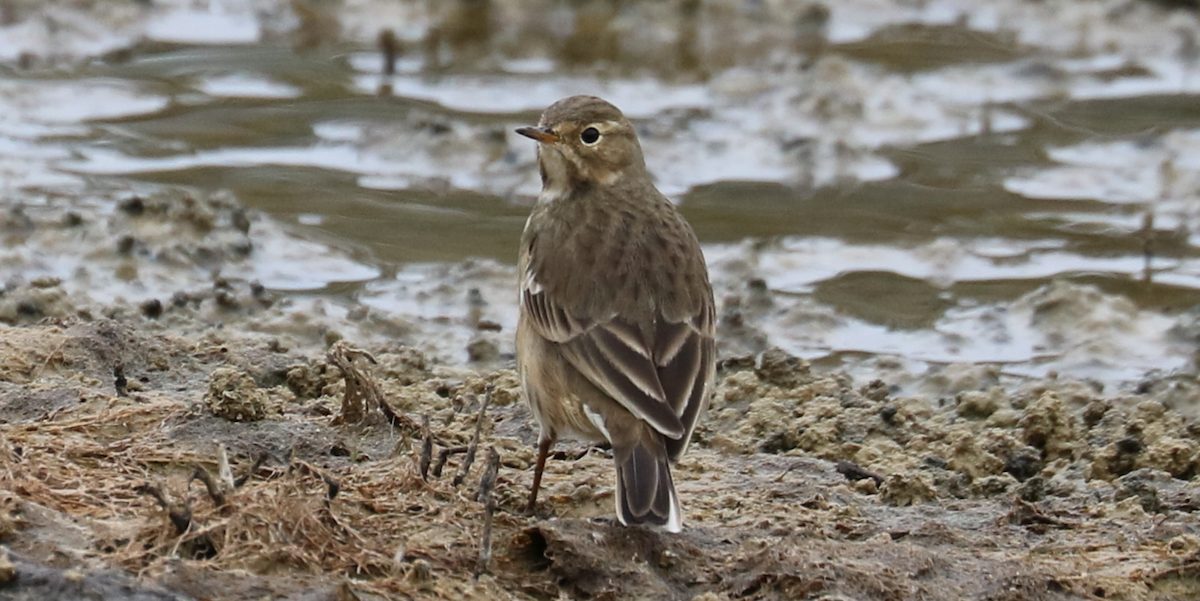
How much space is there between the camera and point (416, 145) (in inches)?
494

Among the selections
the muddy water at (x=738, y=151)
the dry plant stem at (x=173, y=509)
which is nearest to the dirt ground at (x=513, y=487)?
the dry plant stem at (x=173, y=509)

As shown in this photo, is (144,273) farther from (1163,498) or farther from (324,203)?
(1163,498)

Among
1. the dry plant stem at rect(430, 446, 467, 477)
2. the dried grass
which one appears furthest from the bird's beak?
the dried grass

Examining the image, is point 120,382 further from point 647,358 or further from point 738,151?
point 738,151

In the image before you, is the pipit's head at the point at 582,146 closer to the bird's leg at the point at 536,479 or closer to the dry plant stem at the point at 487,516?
the bird's leg at the point at 536,479

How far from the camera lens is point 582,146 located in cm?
726

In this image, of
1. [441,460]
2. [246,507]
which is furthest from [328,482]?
[441,460]

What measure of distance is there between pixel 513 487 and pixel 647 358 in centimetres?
70

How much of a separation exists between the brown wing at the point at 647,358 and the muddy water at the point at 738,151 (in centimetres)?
283

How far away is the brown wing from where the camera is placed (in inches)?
225

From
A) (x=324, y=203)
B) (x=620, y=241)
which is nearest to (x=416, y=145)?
(x=324, y=203)

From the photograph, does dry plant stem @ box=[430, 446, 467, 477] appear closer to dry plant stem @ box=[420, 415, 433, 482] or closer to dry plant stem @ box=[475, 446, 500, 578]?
dry plant stem @ box=[420, 415, 433, 482]

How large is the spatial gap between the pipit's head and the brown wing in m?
0.93

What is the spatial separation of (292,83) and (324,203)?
119 inches
